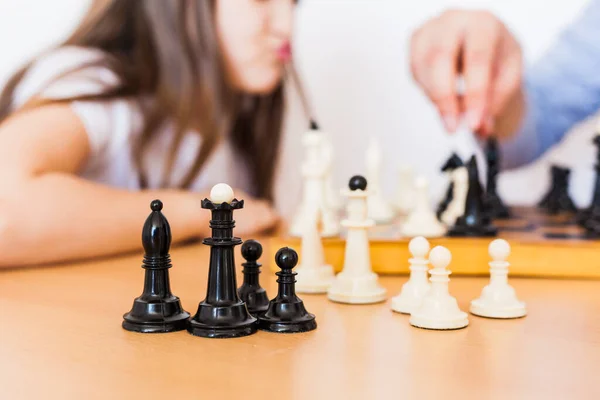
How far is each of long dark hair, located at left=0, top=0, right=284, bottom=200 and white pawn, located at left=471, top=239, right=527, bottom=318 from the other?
1.25 meters

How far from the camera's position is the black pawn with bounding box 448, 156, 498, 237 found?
1.59 meters

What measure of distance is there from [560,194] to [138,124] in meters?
1.28

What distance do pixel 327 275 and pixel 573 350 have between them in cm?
51

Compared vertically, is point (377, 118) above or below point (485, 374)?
above

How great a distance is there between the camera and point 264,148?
8.37ft

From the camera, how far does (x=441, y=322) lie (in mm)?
1068

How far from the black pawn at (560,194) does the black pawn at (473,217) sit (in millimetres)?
669

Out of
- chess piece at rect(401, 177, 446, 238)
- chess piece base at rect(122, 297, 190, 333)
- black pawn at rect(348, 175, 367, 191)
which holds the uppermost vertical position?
black pawn at rect(348, 175, 367, 191)

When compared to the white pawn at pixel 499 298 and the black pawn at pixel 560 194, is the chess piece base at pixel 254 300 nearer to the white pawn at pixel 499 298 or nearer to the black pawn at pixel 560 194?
the white pawn at pixel 499 298

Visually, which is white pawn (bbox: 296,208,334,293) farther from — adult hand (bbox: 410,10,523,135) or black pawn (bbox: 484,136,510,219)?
adult hand (bbox: 410,10,523,135)

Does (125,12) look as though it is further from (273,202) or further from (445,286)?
(445,286)

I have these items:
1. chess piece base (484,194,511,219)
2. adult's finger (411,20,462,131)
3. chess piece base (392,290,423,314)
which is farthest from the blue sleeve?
chess piece base (392,290,423,314)

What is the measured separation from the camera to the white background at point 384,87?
8.40 feet

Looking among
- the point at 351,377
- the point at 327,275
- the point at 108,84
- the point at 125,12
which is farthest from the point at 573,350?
the point at 125,12
